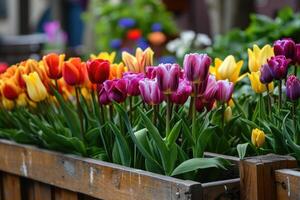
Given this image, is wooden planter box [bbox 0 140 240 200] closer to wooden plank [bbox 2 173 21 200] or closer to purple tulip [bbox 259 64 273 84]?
wooden plank [bbox 2 173 21 200]

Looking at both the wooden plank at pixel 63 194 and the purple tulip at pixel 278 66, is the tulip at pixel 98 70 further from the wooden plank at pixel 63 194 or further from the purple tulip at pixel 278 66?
the purple tulip at pixel 278 66

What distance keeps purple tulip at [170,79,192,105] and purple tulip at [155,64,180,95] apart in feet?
0.15

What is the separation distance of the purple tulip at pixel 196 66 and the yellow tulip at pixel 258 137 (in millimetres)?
210

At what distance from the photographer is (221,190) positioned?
1974 mm

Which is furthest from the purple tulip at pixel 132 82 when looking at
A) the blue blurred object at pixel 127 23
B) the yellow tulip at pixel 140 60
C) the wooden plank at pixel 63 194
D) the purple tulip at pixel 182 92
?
the blue blurred object at pixel 127 23

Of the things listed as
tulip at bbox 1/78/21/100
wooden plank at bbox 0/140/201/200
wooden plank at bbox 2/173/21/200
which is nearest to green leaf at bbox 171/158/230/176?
wooden plank at bbox 0/140/201/200

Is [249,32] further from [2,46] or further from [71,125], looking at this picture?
[2,46]

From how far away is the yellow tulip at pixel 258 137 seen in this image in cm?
211

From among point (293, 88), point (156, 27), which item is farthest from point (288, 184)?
point (156, 27)

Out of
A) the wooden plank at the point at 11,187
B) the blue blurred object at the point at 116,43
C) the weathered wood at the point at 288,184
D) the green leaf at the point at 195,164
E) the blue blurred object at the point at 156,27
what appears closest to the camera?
the weathered wood at the point at 288,184

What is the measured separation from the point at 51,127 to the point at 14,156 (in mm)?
206

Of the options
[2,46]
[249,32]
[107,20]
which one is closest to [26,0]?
[2,46]

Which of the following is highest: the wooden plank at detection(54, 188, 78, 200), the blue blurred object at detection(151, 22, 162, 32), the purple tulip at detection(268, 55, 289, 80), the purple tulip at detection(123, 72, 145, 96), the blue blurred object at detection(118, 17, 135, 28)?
the blue blurred object at detection(118, 17, 135, 28)

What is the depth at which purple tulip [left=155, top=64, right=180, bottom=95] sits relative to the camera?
6.78 ft
